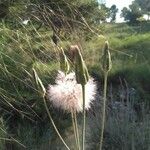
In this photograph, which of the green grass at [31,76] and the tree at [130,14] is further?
the tree at [130,14]

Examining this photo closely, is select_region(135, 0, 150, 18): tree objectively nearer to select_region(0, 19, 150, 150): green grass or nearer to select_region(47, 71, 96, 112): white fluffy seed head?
select_region(0, 19, 150, 150): green grass

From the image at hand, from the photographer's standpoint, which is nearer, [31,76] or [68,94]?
[68,94]

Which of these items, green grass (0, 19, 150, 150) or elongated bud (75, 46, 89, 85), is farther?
green grass (0, 19, 150, 150)

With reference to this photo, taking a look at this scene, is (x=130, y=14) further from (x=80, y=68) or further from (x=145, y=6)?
(x=80, y=68)

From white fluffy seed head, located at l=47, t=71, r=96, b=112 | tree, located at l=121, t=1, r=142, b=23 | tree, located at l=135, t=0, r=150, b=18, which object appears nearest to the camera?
white fluffy seed head, located at l=47, t=71, r=96, b=112

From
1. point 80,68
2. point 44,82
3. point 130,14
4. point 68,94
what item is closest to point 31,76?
point 68,94

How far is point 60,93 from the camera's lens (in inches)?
84.7

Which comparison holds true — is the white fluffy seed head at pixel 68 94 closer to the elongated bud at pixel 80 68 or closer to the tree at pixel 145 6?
the elongated bud at pixel 80 68

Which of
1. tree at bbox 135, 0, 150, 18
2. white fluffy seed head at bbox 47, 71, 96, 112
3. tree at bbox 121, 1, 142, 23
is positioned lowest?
white fluffy seed head at bbox 47, 71, 96, 112

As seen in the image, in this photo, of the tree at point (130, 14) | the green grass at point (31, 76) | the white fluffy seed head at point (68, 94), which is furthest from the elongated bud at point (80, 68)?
the tree at point (130, 14)

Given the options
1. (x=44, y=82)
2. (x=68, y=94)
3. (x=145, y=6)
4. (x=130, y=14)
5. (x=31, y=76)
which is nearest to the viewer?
(x=68, y=94)

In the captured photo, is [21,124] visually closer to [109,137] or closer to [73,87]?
[109,137]

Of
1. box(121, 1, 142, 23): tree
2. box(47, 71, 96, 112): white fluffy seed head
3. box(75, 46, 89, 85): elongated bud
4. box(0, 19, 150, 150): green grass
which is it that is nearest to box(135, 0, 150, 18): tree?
box(121, 1, 142, 23): tree

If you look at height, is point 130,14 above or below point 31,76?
above
